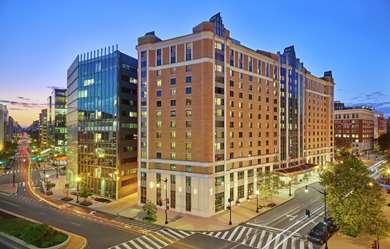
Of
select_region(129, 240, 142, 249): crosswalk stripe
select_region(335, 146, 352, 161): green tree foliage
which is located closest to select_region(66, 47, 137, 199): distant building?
select_region(129, 240, 142, 249): crosswalk stripe

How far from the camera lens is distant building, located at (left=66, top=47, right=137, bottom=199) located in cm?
7019

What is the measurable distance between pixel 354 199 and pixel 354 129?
156m

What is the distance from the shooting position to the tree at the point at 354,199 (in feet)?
131

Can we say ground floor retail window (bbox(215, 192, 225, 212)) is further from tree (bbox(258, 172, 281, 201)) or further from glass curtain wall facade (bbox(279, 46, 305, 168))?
glass curtain wall facade (bbox(279, 46, 305, 168))

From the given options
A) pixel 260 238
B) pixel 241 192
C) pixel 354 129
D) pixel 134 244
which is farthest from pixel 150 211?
pixel 354 129

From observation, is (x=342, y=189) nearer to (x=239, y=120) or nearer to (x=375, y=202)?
(x=375, y=202)

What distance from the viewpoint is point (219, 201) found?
5872cm

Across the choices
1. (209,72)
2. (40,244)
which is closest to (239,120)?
(209,72)

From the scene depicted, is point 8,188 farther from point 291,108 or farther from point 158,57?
point 291,108

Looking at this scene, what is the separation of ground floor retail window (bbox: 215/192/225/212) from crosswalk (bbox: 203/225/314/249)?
991 centimetres

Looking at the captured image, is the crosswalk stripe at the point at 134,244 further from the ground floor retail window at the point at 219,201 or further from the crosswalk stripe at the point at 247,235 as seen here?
the ground floor retail window at the point at 219,201

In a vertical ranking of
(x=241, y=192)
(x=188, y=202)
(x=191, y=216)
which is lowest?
(x=191, y=216)

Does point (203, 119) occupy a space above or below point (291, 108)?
below

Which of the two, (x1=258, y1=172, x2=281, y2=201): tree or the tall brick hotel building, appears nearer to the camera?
the tall brick hotel building
